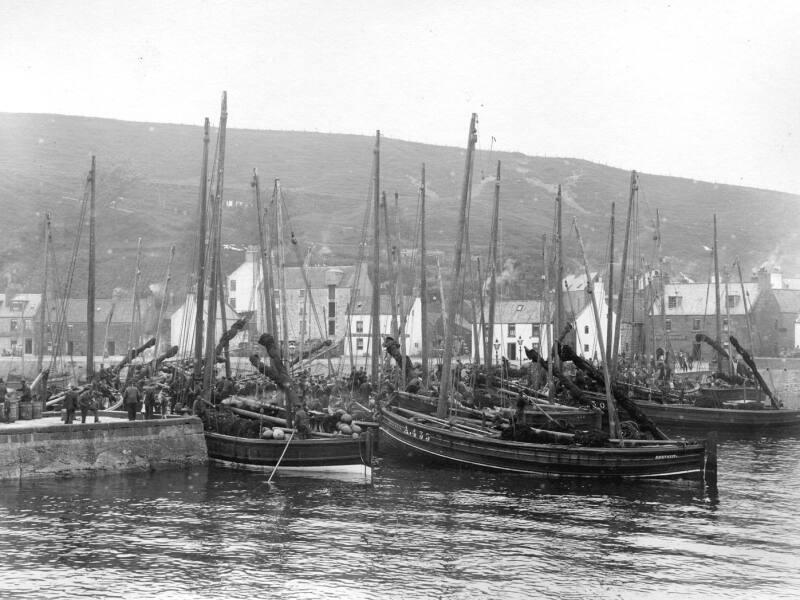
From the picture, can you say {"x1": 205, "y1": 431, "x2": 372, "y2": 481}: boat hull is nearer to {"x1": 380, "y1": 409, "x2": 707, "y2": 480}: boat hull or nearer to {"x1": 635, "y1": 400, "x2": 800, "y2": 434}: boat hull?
{"x1": 380, "y1": 409, "x2": 707, "y2": 480}: boat hull

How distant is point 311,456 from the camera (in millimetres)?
33562

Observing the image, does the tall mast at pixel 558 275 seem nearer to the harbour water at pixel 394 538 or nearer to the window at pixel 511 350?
the harbour water at pixel 394 538

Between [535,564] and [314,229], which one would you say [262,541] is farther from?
[314,229]

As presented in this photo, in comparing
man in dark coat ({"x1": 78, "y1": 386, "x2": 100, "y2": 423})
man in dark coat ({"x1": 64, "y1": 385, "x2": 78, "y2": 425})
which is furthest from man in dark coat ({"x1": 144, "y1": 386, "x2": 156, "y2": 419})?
man in dark coat ({"x1": 64, "y1": 385, "x2": 78, "y2": 425})

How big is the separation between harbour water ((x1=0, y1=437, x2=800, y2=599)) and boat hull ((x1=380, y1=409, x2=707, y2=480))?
22.5 inches

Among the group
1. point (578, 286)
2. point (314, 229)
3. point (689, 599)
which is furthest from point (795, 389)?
point (314, 229)

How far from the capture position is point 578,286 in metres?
114

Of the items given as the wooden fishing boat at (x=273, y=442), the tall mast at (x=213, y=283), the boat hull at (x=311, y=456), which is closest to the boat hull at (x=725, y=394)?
the wooden fishing boat at (x=273, y=442)

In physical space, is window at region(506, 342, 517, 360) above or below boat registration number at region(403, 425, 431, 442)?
above

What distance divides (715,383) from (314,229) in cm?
12330

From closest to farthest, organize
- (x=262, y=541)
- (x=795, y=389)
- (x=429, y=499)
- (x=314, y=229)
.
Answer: (x=262, y=541) < (x=429, y=499) < (x=795, y=389) < (x=314, y=229)

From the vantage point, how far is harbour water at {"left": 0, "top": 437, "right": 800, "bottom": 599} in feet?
67.6

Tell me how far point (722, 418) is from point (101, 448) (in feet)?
115

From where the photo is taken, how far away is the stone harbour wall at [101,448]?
102 feet
